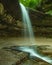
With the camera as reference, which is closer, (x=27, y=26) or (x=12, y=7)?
(x=12, y=7)

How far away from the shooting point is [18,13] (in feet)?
27.7

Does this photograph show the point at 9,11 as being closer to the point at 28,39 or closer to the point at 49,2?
the point at 28,39

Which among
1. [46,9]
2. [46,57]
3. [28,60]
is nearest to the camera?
[28,60]

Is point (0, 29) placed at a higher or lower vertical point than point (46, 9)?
lower

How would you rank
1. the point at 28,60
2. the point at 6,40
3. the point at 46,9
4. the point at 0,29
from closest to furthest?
1. the point at 28,60
2. the point at 6,40
3. the point at 0,29
4. the point at 46,9

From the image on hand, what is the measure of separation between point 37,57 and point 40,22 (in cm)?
323

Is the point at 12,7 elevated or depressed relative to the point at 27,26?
elevated

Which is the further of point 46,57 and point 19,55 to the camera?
point 46,57

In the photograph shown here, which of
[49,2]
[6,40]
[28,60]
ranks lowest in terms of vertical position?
[28,60]

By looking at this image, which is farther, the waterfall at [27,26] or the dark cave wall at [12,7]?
the waterfall at [27,26]

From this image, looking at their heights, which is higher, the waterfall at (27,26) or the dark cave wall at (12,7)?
the dark cave wall at (12,7)

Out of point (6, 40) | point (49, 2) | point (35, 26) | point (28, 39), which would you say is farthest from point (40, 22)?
point (49, 2)

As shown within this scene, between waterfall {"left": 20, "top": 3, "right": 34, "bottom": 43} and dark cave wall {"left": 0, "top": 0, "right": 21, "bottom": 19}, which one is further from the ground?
dark cave wall {"left": 0, "top": 0, "right": 21, "bottom": 19}

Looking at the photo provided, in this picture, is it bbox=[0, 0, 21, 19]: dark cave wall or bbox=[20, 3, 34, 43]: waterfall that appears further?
bbox=[20, 3, 34, 43]: waterfall
